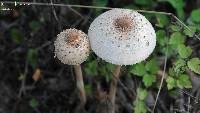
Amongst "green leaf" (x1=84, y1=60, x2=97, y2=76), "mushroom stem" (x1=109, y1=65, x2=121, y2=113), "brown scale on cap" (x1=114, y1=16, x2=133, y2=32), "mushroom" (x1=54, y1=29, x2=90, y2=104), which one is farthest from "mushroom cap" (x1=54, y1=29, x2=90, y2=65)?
"green leaf" (x1=84, y1=60, x2=97, y2=76)

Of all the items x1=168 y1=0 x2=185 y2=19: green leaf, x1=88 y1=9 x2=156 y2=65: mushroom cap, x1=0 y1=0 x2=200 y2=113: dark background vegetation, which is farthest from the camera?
x1=0 y1=0 x2=200 y2=113: dark background vegetation

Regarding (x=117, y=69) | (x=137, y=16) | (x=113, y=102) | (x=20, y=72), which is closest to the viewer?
(x=137, y=16)

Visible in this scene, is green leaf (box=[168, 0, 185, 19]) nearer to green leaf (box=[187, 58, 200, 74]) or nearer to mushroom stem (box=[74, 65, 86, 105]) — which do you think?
green leaf (box=[187, 58, 200, 74])

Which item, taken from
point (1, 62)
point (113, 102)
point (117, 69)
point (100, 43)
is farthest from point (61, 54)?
point (1, 62)

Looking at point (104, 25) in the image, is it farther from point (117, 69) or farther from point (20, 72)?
point (20, 72)

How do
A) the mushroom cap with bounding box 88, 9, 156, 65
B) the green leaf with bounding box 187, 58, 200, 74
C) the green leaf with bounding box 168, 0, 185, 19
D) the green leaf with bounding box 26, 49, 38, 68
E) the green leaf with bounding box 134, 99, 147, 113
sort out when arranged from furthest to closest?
the green leaf with bounding box 26, 49, 38, 68
the green leaf with bounding box 168, 0, 185, 19
the green leaf with bounding box 134, 99, 147, 113
the green leaf with bounding box 187, 58, 200, 74
the mushroom cap with bounding box 88, 9, 156, 65

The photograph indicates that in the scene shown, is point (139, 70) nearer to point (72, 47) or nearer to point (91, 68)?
point (91, 68)
